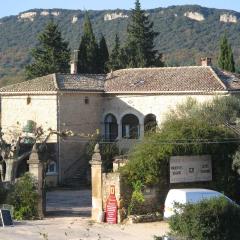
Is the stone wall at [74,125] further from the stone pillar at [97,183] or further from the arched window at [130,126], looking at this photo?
the stone pillar at [97,183]

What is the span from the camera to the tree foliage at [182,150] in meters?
28.3

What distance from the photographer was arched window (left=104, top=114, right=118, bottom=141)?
158 feet

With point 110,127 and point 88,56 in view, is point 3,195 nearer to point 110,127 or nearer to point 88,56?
point 110,127

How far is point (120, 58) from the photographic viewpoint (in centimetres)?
6353

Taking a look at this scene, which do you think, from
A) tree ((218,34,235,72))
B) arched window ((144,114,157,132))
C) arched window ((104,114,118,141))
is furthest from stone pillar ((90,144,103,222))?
tree ((218,34,235,72))

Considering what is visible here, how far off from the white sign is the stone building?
14.0 m

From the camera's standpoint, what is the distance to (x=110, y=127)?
48.5 m

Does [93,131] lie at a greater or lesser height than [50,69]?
lesser

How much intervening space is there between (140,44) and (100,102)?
18892 mm

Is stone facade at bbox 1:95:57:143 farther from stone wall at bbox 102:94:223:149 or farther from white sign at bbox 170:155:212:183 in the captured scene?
white sign at bbox 170:155:212:183

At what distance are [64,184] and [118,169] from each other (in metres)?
16.6

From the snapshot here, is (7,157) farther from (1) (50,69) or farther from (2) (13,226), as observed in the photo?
(1) (50,69)

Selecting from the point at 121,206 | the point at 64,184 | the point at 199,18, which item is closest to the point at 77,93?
the point at 64,184

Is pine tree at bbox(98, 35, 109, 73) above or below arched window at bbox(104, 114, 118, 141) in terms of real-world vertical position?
above
